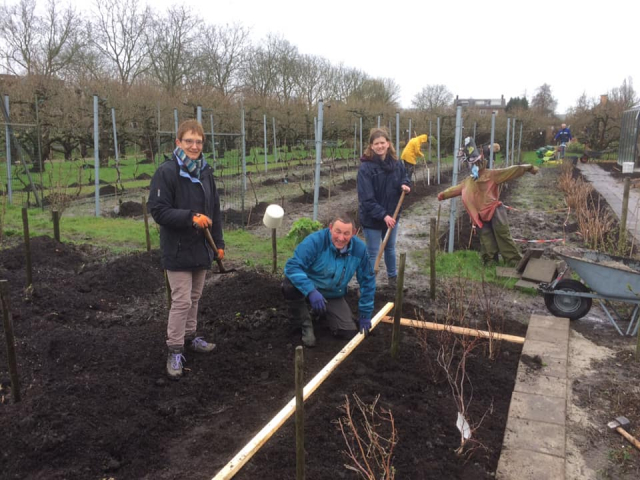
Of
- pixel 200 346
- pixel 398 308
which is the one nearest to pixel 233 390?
pixel 200 346

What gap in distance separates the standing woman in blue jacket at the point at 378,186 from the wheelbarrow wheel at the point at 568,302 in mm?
1578

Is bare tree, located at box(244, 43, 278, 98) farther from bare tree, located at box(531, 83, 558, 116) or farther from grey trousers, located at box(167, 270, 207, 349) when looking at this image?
bare tree, located at box(531, 83, 558, 116)

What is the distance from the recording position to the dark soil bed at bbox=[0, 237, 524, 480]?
7.62 feet

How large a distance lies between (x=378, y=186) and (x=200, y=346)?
2314mm

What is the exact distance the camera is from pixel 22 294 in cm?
443

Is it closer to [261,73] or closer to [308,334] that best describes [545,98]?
[261,73]

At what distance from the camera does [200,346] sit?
3436 millimetres

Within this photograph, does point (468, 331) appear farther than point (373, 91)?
No

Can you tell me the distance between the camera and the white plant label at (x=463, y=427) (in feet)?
7.98

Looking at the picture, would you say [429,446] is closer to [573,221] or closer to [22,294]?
[22,294]

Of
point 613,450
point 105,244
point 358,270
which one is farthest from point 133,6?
point 613,450

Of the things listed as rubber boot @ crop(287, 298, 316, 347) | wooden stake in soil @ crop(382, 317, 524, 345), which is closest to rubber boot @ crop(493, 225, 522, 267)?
wooden stake in soil @ crop(382, 317, 524, 345)

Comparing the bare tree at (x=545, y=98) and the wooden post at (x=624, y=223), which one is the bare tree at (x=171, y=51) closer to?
the wooden post at (x=624, y=223)

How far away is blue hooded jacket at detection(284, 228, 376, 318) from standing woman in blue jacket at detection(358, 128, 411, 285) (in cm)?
102
